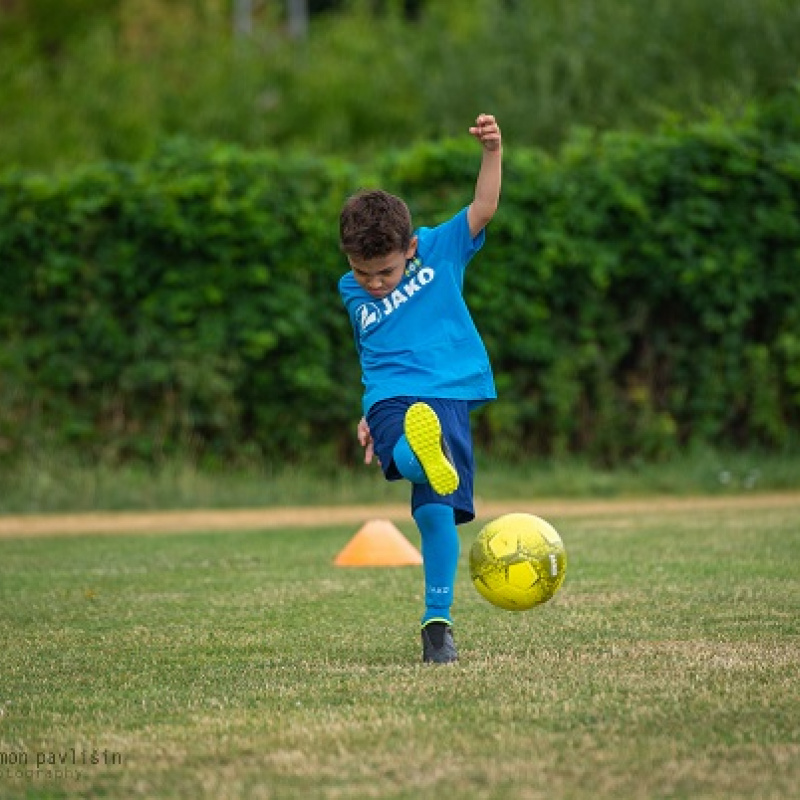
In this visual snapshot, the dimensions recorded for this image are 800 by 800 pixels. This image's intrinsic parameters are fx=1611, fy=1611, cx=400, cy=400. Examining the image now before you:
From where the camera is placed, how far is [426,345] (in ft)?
21.5

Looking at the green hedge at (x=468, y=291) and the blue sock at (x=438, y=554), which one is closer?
the blue sock at (x=438, y=554)

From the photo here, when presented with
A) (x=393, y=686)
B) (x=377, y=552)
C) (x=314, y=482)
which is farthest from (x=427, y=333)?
(x=314, y=482)

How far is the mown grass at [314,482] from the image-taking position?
50.4 feet

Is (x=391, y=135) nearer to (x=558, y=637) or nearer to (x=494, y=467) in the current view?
(x=494, y=467)

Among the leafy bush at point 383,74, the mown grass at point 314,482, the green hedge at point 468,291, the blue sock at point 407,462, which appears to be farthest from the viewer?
the leafy bush at point 383,74

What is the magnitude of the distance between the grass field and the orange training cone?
1.50 ft

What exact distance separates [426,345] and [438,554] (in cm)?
85

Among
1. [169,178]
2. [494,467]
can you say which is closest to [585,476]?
[494,467]

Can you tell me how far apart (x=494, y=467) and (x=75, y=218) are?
4.89 meters

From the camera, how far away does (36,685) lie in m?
6.06

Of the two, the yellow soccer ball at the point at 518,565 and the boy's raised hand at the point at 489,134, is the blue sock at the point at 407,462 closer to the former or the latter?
the yellow soccer ball at the point at 518,565

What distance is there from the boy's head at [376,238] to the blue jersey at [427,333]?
0.33 feet

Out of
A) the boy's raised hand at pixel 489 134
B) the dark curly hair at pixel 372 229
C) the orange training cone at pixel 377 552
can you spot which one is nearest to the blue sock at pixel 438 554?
the dark curly hair at pixel 372 229

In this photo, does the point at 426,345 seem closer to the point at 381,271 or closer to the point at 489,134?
the point at 381,271
